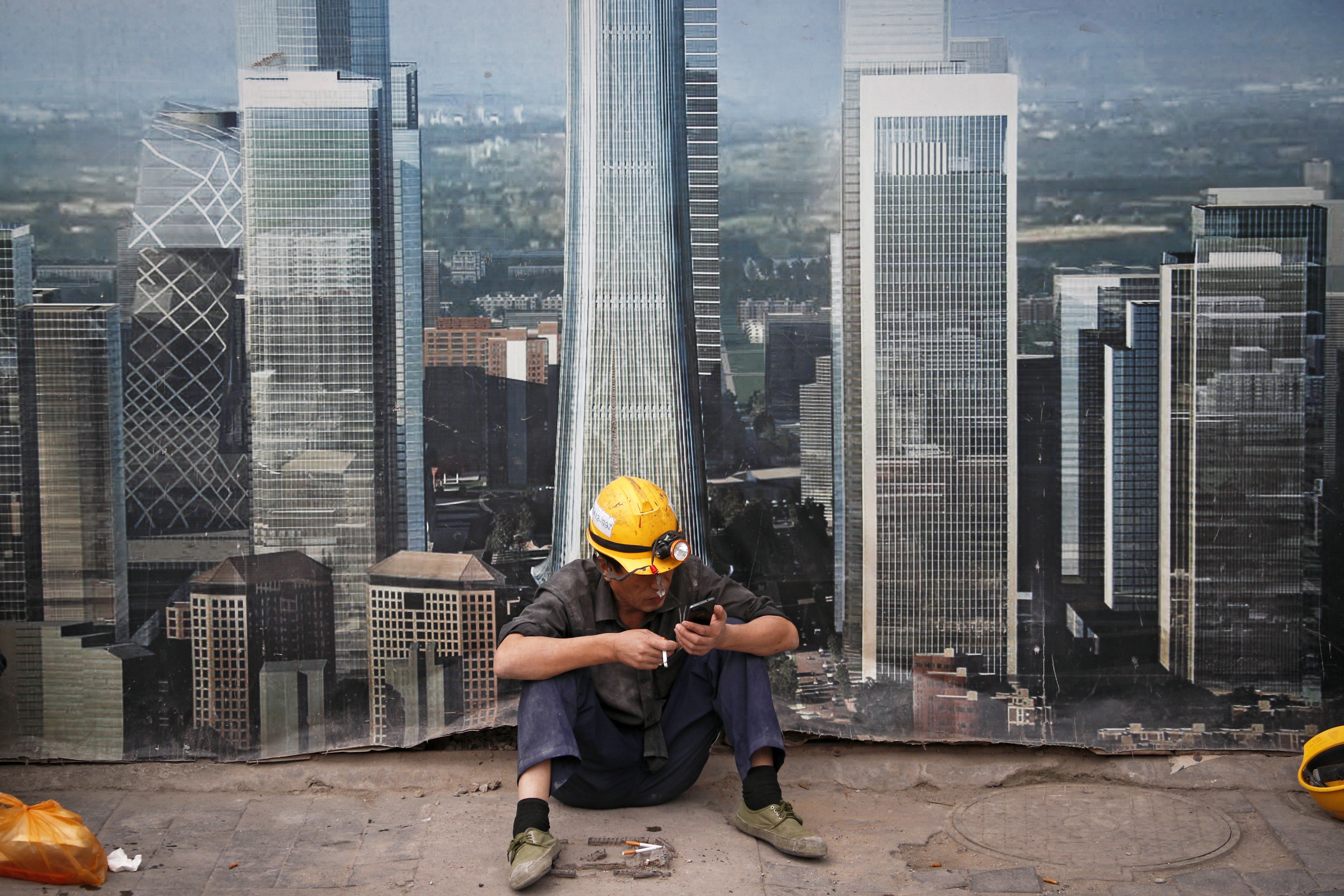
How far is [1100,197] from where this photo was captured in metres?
3.68

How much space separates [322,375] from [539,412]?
2.29ft

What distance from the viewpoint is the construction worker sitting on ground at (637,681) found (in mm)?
2881

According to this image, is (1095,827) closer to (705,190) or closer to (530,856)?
(530,856)

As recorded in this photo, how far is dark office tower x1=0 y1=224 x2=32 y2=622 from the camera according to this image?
3.62 m

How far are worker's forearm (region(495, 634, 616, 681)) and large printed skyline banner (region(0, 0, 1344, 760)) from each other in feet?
2.89

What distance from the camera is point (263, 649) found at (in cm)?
372

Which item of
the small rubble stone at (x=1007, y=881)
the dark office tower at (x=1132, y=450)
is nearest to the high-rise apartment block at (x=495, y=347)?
the dark office tower at (x=1132, y=450)

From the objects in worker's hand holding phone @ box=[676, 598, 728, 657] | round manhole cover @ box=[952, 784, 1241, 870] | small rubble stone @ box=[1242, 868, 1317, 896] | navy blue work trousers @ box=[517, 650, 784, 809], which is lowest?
round manhole cover @ box=[952, 784, 1241, 870]

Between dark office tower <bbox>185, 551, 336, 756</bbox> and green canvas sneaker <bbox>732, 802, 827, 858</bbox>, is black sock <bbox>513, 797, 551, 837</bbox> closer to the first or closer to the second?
green canvas sneaker <bbox>732, 802, 827, 858</bbox>

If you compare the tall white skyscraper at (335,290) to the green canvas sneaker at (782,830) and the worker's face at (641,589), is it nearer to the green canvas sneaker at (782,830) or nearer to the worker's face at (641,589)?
the worker's face at (641,589)

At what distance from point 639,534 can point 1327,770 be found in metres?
2.18

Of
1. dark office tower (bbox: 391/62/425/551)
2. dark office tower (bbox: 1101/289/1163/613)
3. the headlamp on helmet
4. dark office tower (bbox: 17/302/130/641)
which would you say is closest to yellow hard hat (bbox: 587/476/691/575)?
the headlamp on helmet

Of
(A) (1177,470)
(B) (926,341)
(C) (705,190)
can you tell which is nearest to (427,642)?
(C) (705,190)

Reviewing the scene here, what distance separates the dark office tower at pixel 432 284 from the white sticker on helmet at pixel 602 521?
3.37ft
